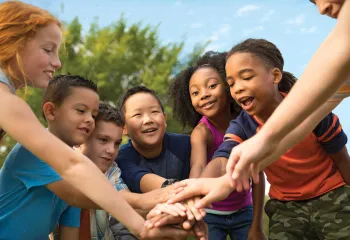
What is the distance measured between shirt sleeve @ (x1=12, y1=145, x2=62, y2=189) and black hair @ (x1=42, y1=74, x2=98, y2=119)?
1.81ft

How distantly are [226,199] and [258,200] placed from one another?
234 millimetres

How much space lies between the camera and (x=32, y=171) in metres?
3.14

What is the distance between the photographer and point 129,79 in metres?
18.3

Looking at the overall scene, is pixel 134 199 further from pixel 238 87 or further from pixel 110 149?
pixel 238 87

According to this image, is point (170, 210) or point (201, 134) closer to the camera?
point (170, 210)

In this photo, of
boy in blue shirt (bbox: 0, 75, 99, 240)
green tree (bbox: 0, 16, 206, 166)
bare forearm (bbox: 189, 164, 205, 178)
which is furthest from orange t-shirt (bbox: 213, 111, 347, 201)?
green tree (bbox: 0, 16, 206, 166)

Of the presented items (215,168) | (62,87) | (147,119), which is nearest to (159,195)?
(215,168)

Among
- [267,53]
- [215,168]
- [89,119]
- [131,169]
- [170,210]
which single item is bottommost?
[170,210]

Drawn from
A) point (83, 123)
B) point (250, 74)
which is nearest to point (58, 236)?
point (83, 123)

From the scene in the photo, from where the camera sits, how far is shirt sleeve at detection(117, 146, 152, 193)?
148 inches

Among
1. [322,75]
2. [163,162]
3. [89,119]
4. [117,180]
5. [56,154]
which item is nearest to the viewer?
[322,75]

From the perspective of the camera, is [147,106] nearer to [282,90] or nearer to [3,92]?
[282,90]

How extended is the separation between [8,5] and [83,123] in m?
0.87

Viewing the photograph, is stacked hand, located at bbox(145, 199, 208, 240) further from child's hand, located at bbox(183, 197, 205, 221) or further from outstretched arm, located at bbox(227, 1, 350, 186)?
outstretched arm, located at bbox(227, 1, 350, 186)
